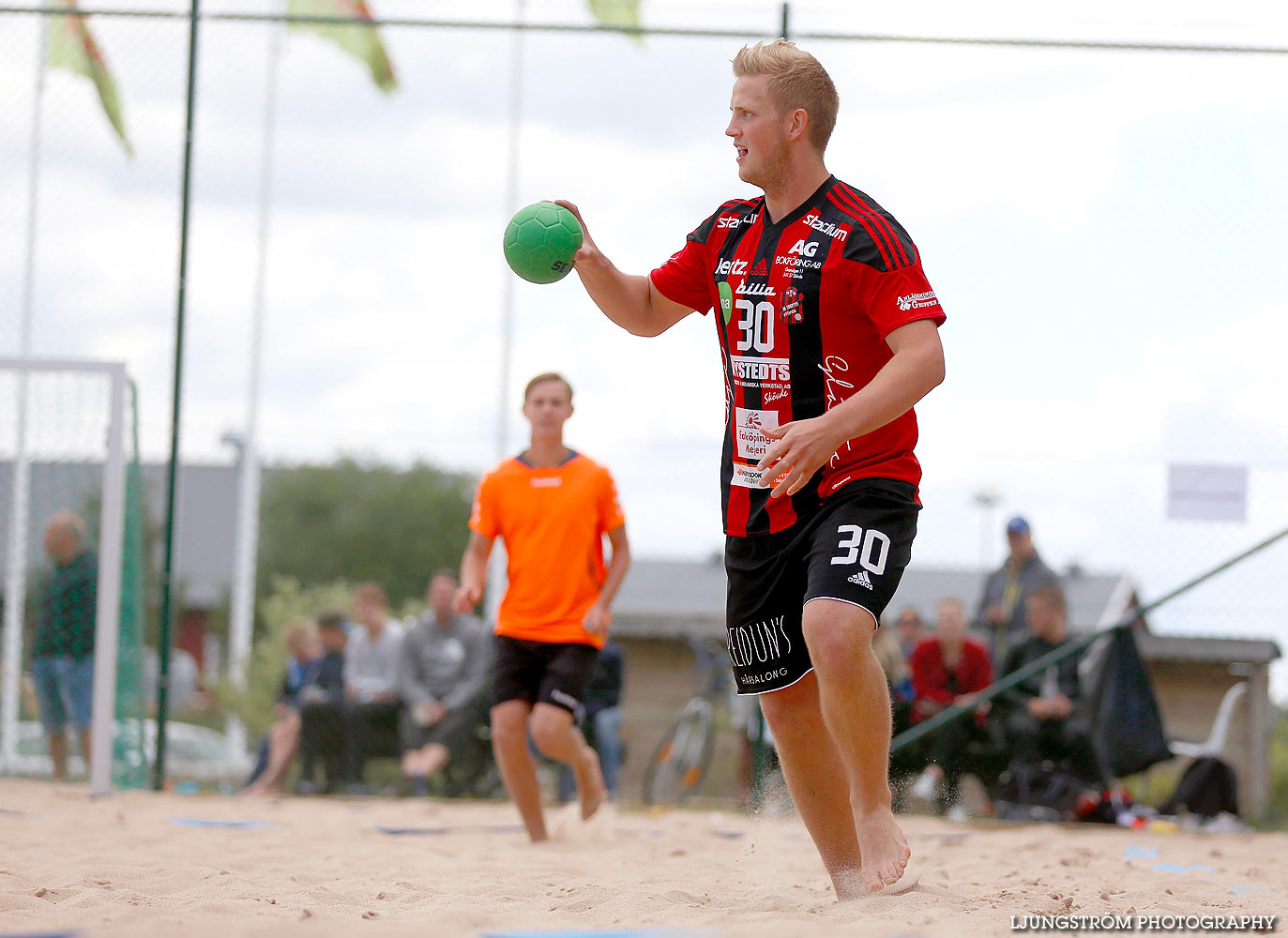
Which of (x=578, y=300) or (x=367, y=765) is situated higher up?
(x=578, y=300)

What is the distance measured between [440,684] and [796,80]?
548 cm

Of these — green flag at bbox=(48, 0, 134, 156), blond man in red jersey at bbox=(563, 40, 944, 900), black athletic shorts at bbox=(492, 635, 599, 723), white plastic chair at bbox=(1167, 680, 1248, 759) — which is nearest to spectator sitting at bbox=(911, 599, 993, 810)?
white plastic chair at bbox=(1167, 680, 1248, 759)

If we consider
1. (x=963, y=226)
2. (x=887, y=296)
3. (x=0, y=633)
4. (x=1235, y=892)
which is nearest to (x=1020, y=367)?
(x=963, y=226)

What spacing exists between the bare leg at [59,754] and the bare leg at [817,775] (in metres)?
4.84

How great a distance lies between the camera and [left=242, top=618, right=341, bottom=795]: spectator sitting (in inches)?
304

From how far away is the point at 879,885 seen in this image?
111 inches

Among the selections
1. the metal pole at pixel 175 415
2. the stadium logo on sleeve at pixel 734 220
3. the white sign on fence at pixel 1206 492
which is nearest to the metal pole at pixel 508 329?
the metal pole at pixel 175 415

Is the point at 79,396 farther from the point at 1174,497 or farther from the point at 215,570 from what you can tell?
the point at 215,570

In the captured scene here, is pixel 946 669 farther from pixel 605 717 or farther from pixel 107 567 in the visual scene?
pixel 107 567

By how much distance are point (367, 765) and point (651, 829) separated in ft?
8.04

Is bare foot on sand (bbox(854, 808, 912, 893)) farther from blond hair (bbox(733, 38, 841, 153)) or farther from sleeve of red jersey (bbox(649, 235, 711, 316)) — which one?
blond hair (bbox(733, 38, 841, 153))

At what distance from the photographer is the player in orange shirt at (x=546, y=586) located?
4980 millimetres

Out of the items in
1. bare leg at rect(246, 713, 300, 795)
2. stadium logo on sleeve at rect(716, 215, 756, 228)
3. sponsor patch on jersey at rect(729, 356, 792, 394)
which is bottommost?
bare leg at rect(246, 713, 300, 795)

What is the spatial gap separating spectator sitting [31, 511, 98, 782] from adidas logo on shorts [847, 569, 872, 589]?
499 centimetres
